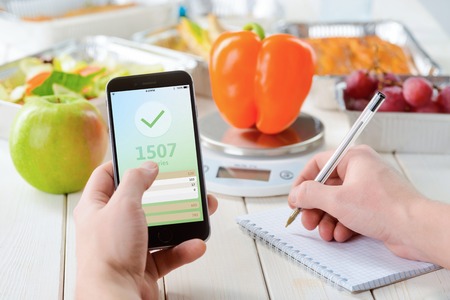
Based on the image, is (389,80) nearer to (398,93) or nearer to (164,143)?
(398,93)

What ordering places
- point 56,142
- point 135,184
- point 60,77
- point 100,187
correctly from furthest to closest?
point 60,77 < point 56,142 < point 100,187 < point 135,184

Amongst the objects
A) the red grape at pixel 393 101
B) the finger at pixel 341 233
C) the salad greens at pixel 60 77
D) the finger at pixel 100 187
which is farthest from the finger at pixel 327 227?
the salad greens at pixel 60 77

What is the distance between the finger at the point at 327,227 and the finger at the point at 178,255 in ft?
0.63

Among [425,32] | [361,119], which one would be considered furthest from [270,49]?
[425,32]

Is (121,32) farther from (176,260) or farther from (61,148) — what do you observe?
(176,260)

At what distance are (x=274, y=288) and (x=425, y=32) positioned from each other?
5.00ft

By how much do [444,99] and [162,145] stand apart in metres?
0.62

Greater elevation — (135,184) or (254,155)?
(135,184)

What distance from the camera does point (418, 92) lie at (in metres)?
1.38

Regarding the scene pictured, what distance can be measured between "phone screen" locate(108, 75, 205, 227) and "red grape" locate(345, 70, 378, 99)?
0.51 m

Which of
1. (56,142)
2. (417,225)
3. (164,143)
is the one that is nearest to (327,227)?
(417,225)

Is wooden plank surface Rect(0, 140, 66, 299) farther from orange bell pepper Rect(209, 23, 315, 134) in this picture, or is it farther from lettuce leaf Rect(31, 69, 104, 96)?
orange bell pepper Rect(209, 23, 315, 134)

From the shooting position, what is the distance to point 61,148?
123 centimetres

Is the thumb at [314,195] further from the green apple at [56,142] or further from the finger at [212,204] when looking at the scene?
the green apple at [56,142]
